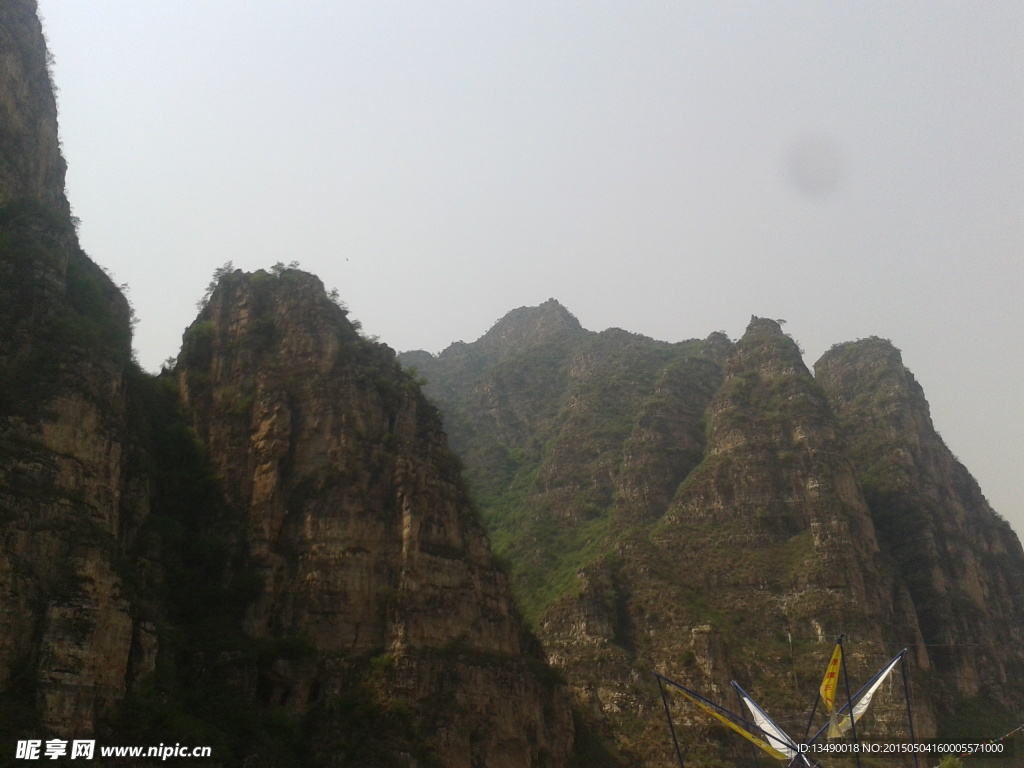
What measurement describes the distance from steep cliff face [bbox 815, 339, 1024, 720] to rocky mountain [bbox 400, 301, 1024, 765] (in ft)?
0.70

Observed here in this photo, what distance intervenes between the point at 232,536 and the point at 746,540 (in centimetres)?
4452

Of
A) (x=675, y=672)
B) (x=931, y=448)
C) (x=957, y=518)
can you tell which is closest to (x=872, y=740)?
(x=675, y=672)

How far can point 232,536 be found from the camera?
4712cm

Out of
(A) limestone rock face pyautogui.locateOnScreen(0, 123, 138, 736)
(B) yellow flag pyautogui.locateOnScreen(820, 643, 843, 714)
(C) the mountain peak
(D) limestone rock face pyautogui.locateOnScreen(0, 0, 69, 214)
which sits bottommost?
(B) yellow flag pyautogui.locateOnScreen(820, 643, 843, 714)

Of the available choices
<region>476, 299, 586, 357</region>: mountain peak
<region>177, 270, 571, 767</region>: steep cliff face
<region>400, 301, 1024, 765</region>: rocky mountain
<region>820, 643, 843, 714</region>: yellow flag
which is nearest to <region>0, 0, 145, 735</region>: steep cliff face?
<region>177, 270, 571, 767</region>: steep cliff face

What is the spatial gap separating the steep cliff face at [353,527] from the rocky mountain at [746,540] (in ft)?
46.6

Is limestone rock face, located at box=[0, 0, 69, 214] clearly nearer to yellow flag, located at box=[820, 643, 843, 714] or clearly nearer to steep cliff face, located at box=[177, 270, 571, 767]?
steep cliff face, located at box=[177, 270, 571, 767]

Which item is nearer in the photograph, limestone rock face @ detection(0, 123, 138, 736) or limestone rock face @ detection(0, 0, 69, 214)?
limestone rock face @ detection(0, 123, 138, 736)

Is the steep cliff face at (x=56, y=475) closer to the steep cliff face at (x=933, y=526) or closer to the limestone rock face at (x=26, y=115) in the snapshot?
the limestone rock face at (x=26, y=115)

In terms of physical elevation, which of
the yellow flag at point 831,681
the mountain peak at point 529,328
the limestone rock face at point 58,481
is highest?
the mountain peak at point 529,328

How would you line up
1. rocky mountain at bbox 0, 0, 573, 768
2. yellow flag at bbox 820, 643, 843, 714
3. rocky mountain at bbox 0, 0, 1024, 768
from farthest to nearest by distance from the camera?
yellow flag at bbox 820, 643, 843, 714
rocky mountain at bbox 0, 0, 1024, 768
rocky mountain at bbox 0, 0, 573, 768

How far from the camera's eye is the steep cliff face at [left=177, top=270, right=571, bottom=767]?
4541cm

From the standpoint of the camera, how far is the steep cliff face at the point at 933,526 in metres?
79.8

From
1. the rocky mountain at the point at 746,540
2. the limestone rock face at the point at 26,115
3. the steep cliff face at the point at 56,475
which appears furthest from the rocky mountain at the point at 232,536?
the rocky mountain at the point at 746,540
